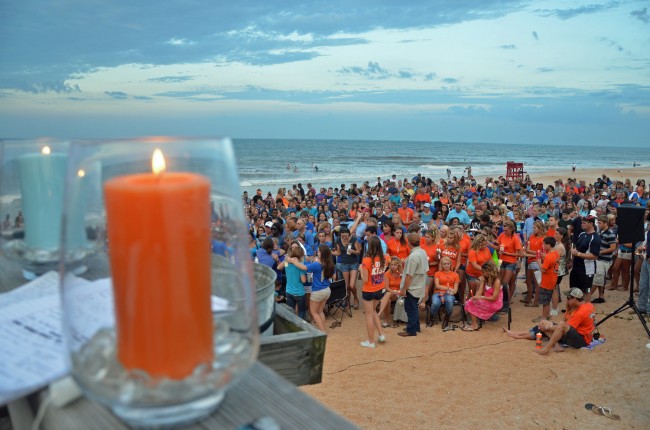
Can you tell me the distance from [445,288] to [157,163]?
26.6 ft

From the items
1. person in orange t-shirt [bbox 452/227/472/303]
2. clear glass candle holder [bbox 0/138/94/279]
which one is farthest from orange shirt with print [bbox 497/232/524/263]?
clear glass candle holder [bbox 0/138/94/279]

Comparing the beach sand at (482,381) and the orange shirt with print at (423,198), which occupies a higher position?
the orange shirt with print at (423,198)

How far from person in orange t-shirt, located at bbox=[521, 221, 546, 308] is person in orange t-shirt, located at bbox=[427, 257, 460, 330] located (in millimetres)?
1639

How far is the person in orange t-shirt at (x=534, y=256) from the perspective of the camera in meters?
9.05

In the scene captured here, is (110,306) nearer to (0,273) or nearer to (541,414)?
(0,273)

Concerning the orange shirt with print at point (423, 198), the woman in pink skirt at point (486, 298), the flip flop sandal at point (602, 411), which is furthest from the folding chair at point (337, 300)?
the orange shirt with print at point (423, 198)

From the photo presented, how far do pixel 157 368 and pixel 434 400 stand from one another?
20.3 feet

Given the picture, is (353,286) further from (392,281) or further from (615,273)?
(615,273)

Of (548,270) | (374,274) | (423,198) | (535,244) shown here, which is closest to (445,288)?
(374,274)

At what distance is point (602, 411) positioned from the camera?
5.83m

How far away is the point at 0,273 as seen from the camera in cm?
118

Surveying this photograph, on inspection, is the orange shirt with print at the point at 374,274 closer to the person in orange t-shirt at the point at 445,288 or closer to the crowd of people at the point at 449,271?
the crowd of people at the point at 449,271

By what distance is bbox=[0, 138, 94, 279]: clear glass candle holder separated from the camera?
114 cm

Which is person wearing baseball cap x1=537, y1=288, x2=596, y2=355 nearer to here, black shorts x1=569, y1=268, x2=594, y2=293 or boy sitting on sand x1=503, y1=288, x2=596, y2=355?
boy sitting on sand x1=503, y1=288, x2=596, y2=355
